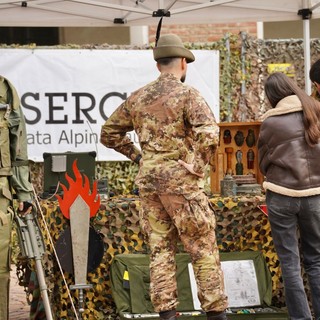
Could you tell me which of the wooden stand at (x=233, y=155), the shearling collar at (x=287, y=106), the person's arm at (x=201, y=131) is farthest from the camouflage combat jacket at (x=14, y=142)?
the wooden stand at (x=233, y=155)

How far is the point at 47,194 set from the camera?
7.64 m

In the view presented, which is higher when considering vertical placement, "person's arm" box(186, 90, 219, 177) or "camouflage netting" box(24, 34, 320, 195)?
"camouflage netting" box(24, 34, 320, 195)

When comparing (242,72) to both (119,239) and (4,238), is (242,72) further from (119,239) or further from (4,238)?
(4,238)

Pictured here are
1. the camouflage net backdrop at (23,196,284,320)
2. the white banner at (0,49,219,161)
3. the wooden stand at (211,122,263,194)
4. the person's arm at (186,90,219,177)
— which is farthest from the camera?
the white banner at (0,49,219,161)

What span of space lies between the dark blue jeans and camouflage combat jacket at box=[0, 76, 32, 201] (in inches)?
64.2

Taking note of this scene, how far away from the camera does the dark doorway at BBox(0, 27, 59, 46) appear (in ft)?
49.0

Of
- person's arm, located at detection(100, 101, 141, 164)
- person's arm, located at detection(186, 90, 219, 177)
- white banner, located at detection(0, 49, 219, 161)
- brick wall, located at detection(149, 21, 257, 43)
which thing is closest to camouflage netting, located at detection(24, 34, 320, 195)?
white banner, located at detection(0, 49, 219, 161)

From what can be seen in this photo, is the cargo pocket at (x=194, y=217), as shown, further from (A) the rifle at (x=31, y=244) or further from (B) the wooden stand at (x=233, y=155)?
(B) the wooden stand at (x=233, y=155)

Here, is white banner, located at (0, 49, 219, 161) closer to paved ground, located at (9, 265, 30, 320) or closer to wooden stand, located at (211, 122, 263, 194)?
paved ground, located at (9, 265, 30, 320)

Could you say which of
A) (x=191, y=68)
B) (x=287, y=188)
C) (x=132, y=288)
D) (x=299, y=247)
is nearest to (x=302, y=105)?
(x=287, y=188)

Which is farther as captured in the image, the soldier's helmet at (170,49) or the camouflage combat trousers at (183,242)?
the soldier's helmet at (170,49)

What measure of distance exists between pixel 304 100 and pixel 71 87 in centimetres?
473

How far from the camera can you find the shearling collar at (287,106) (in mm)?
6531

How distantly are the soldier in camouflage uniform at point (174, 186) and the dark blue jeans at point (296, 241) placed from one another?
0.48m
